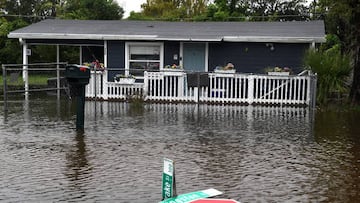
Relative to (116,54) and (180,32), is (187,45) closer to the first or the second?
(180,32)

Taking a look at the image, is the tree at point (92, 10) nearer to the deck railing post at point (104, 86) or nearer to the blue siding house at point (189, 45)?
the blue siding house at point (189, 45)

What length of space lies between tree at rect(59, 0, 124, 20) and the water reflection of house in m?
18.0

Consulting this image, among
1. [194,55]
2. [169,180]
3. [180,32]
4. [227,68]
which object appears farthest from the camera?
[180,32]

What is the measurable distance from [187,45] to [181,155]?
42.0ft

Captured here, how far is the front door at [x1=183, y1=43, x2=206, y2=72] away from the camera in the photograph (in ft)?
72.1

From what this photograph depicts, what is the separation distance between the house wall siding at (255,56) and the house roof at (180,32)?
0.46 meters

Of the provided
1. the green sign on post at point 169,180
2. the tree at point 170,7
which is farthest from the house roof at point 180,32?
the tree at point 170,7

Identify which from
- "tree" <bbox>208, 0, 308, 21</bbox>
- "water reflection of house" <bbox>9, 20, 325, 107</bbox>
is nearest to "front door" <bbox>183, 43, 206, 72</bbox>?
"water reflection of house" <bbox>9, 20, 325, 107</bbox>

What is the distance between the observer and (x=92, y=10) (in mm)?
42062

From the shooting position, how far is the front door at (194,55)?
21984 millimetres

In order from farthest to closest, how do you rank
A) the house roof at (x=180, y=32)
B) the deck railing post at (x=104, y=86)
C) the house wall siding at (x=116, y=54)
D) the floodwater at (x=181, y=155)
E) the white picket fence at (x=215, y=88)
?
the house wall siding at (x=116, y=54), the house roof at (x=180, y=32), the deck railing post at (x=104, y=86), the white picket fence at (x=215, y=88), the floodwater at (x=181, y=155)

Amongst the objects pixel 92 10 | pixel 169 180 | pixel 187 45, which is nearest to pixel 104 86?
pixel 187 45

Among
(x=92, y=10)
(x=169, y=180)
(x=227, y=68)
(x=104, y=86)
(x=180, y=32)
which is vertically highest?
(x=92, y=10)

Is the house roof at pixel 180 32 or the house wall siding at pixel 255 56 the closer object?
the house roof at pixel 180 32
